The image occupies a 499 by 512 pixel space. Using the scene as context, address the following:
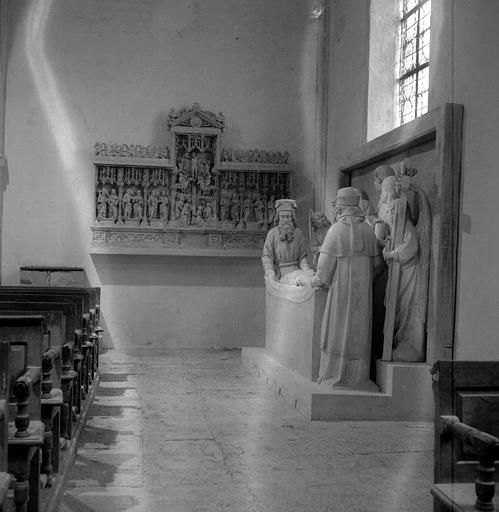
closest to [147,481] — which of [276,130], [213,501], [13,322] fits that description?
[213,501]

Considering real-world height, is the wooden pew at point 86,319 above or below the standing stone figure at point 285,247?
below

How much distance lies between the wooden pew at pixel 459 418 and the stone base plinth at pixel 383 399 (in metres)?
3.22

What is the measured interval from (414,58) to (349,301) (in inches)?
153

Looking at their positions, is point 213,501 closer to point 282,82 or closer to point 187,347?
point 187,347

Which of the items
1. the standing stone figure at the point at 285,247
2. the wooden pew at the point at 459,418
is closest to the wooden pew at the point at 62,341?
the wooden pew at the point at 459,418

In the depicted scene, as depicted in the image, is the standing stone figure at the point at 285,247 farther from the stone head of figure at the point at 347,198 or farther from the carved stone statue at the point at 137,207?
the carved stone statue at the point at 137,207

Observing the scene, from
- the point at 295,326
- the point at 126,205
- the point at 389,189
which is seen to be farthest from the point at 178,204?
the point at 389,189

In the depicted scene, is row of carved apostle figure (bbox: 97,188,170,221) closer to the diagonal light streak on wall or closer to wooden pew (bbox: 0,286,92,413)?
the diagonal light streak on wall

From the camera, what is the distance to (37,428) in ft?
9.86

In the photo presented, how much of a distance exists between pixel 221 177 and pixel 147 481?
6.99 m

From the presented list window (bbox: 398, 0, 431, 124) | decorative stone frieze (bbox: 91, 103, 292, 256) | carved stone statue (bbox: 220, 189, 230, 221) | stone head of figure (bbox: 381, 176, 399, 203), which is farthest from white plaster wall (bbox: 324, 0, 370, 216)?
stone head of figure (bbox: 381, 176, 399, 203)

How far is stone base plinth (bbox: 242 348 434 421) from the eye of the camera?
5852mm

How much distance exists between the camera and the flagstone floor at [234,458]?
3.81m

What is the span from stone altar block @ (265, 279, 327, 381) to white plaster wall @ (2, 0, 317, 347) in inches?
98.5
